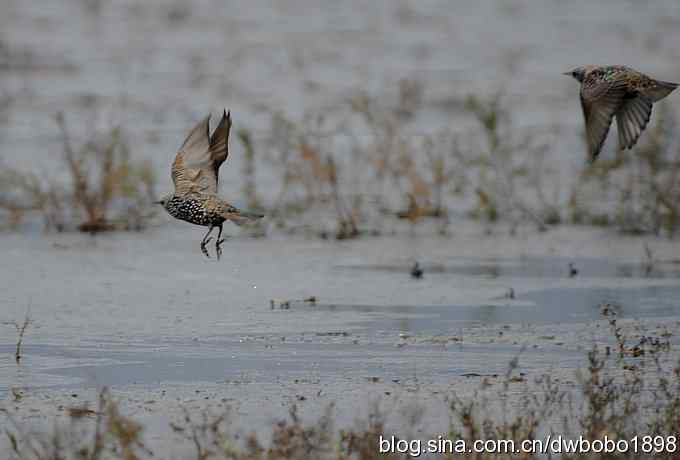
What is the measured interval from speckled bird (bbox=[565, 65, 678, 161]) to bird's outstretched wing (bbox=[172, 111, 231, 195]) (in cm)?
212

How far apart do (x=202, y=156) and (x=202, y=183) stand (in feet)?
0.71

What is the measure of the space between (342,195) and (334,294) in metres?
3.75

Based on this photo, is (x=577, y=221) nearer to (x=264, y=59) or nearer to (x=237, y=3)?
(x=264, y=59)

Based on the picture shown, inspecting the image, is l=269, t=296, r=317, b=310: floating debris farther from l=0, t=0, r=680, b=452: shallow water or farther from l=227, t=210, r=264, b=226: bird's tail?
l=227, t=210, r=264, b=226: bird's tail

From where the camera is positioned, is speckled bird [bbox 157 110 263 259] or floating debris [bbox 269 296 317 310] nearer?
speckled bird [bbox 157 110 263 259]

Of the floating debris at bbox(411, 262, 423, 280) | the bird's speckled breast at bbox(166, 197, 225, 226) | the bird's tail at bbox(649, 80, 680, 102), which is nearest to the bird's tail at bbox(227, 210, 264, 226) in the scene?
the bird's speckled breast at bbox(166, 197, 225, 226)

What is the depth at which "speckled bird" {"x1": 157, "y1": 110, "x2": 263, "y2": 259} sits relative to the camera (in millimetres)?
7711

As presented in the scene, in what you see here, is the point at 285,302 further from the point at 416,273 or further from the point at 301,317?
the point at 416,273

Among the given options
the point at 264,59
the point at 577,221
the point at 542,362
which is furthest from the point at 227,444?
the point at 264,59

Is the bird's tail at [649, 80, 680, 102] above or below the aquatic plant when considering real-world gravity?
above

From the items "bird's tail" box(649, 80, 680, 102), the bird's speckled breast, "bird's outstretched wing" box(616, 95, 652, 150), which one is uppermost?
"bird's tail" box(649, 80, 680, 102)

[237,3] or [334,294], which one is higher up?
[237,3]

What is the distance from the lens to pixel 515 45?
2294 cm

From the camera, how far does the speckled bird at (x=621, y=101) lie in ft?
27.7
